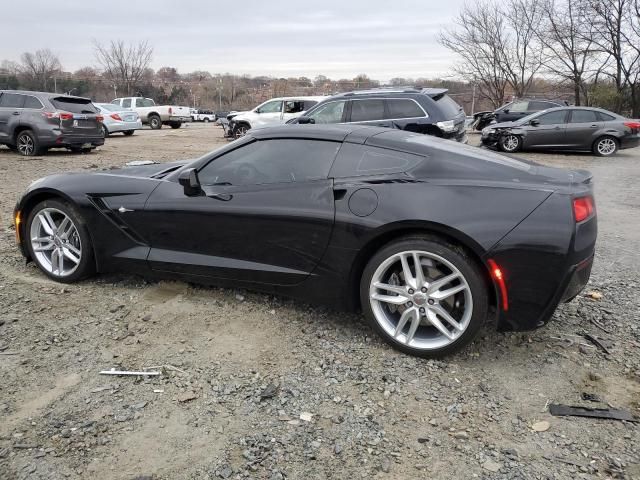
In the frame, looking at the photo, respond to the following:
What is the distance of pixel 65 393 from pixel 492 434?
2193mm

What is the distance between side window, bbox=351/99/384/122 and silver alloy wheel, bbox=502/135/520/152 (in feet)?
19.4

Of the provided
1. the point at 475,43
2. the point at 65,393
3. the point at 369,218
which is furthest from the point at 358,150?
the point at 475,43

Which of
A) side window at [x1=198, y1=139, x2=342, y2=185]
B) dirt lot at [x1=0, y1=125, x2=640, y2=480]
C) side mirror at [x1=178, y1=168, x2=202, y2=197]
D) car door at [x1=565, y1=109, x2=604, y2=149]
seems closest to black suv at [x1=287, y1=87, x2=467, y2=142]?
car door at [x1=565, y1=109, x2=604, y2=149]

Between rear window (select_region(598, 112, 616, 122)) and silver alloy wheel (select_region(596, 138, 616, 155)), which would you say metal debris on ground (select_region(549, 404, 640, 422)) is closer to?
silver alloy wheel (select_region(596, 138, 616, 155))

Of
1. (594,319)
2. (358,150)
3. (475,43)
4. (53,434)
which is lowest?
(53,434)

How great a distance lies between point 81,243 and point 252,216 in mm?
1529

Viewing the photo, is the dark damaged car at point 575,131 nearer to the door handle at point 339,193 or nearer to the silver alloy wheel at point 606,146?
the silver alloy wheel at point 606,146

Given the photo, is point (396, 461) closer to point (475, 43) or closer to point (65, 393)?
point (65, 393)

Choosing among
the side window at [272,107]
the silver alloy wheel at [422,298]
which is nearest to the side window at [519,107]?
the side window at [272,107]

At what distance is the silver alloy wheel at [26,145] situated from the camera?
40.3ft

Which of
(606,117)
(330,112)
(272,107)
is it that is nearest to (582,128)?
(606,117)

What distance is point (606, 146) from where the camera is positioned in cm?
1415

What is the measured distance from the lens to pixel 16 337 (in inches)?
130

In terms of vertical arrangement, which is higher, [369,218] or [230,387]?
[369,218]
